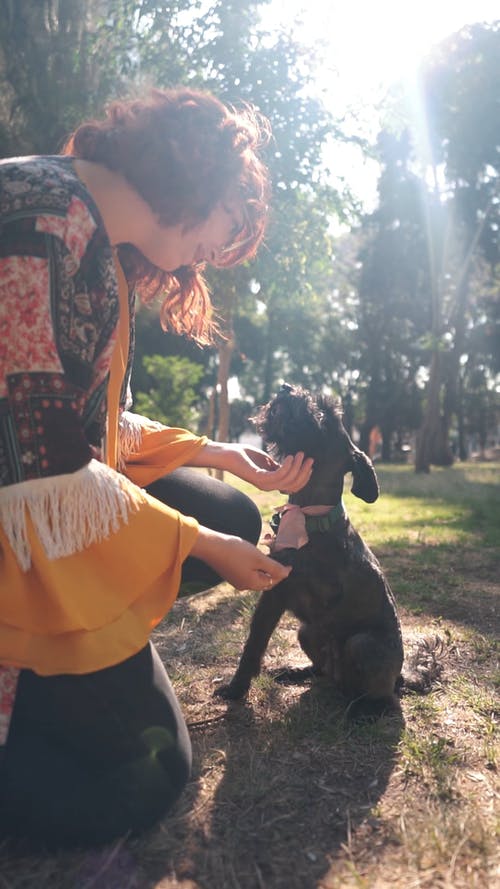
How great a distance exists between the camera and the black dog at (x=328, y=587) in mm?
2967

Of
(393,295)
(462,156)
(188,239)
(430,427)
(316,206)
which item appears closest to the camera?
(188,239)

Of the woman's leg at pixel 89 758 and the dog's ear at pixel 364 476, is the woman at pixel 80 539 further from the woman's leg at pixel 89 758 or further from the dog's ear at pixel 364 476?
the dog's ear at pixel 364 476

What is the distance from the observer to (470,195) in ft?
71.0

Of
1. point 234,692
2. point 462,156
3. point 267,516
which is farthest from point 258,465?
point 462,156

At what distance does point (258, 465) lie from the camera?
11.0 feet

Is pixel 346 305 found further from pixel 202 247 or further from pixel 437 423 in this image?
pixel 202 247

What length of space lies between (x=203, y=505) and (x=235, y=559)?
1.22 metres

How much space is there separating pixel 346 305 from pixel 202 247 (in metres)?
34.4

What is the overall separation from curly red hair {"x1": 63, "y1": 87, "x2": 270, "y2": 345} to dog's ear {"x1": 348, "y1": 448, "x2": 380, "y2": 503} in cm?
117

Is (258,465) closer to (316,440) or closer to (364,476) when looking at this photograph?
(316,440)

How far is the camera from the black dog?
2.97 metres

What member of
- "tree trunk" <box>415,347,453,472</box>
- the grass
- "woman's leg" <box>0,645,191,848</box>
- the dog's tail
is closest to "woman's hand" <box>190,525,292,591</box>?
"woman's leg" <box>0,645,191,848</box>

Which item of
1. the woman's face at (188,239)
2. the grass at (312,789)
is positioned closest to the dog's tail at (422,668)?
the grass at (312,789)

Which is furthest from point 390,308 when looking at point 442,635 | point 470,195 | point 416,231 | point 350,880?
point 350,880
